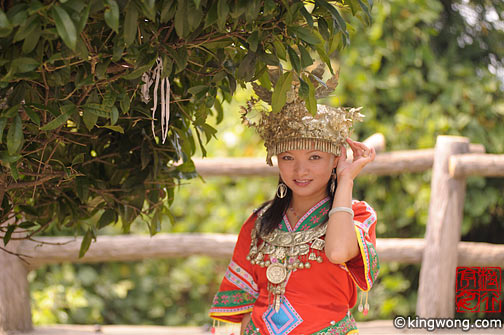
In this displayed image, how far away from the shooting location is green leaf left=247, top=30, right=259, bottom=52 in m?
1.39

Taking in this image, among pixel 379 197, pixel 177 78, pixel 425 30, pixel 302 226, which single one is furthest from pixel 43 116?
pixel 425 30

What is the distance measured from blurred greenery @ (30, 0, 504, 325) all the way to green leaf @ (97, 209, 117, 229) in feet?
7.74

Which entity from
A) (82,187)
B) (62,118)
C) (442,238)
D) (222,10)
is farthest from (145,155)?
(442,238)

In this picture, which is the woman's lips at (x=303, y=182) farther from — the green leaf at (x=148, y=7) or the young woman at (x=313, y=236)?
the green leaf at (x=148, y=7)

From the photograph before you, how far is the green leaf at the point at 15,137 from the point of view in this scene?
4.33ft

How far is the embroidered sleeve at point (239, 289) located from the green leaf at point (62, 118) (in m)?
0.90

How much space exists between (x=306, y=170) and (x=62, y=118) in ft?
2.66

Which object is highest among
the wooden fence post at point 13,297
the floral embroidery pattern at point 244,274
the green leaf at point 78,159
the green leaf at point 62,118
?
the green leaf at point 62,118

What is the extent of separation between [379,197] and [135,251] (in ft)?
5.71

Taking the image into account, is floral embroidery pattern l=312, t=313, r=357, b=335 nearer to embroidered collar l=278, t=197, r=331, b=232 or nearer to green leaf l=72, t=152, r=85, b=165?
embroidered collar l=278, t=197, r=331, b=232

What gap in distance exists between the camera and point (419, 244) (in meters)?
3.36

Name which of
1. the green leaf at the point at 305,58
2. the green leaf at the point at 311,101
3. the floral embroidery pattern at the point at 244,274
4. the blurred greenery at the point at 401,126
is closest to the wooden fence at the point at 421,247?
the blurred greenery at the point at 401,126

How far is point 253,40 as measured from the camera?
1.41 metres

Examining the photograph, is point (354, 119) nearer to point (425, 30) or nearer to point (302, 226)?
point (302, 226)
